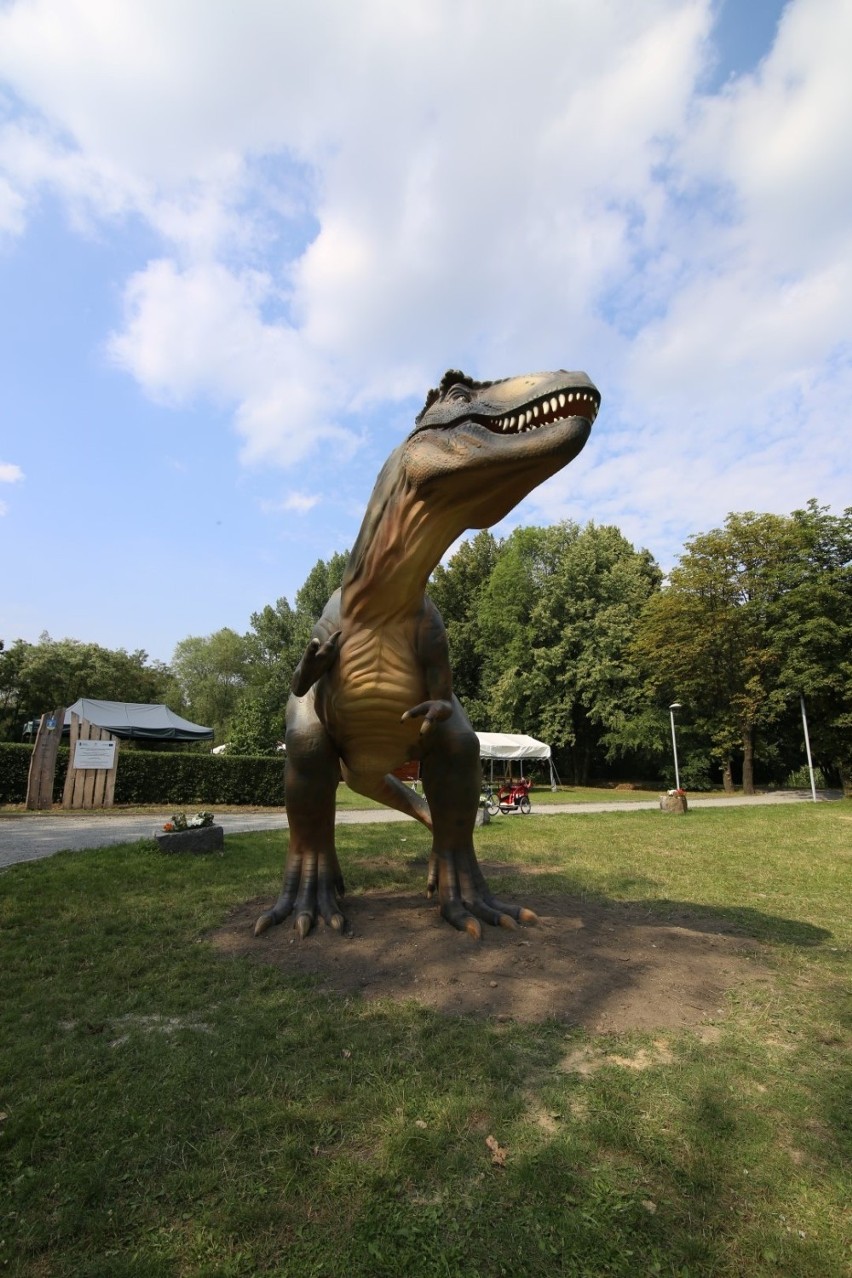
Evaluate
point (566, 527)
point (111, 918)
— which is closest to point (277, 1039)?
point (111, 918)

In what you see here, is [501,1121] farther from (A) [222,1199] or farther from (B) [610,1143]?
(A) [222,1199]

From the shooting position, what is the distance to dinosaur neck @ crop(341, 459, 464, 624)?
12.6 ft

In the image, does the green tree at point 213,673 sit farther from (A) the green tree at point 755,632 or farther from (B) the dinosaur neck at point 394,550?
(B) the dinosaur neck at point 394,550

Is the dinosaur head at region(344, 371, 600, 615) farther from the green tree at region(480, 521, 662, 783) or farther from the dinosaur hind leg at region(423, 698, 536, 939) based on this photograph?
the green tree at region(480, 521, 662, 783)

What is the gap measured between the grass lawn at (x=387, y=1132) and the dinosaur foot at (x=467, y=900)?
85 centimetres

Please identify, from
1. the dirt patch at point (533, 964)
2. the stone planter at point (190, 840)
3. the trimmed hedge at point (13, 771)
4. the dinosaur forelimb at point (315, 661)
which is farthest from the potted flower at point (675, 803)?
the trimmed hedge at point (13, 771)

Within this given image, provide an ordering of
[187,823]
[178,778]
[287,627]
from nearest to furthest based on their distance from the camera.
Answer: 1. [187,823]
2. [178,778]
3. [287,627]

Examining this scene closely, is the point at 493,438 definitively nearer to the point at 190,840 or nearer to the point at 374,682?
the point at 374,682

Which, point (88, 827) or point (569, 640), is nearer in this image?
point (88, 827)

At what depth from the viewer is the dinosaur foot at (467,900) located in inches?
186

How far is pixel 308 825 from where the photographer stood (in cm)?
495

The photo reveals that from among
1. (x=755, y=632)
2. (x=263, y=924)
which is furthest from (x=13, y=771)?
(x=755, y=632)

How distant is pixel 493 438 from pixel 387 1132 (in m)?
3.01

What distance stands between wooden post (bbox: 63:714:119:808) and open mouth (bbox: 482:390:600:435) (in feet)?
48.3
